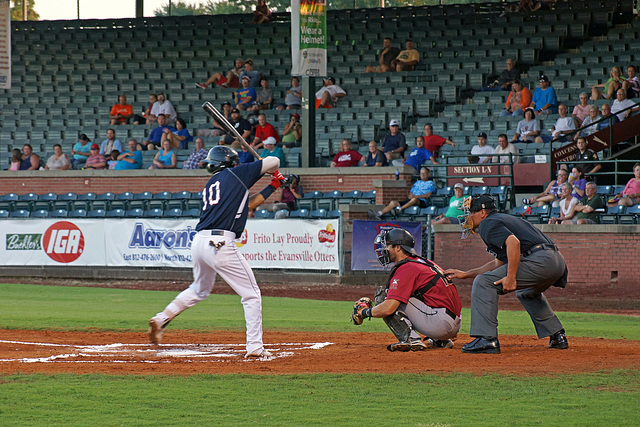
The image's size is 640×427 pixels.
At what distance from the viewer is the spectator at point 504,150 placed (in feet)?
62.1

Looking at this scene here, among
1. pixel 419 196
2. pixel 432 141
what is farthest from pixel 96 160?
pixel 419 196

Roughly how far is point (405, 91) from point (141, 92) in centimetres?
922

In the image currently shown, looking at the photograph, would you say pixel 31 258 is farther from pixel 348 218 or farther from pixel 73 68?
pixel 73 68

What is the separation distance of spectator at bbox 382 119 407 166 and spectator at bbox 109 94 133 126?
9248 mm

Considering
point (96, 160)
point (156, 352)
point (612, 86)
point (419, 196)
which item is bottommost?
point (156, 352)

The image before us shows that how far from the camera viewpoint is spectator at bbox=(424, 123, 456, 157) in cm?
2075

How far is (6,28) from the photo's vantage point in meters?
22.0

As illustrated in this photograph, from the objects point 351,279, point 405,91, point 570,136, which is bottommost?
point 351,279

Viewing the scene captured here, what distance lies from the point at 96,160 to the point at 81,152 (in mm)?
672

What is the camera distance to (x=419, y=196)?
1927cm

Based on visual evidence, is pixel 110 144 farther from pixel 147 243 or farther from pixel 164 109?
pixel 147 243

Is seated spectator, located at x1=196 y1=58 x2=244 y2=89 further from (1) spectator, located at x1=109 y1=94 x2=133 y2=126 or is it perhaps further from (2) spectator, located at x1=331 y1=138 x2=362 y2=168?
(2) spectator, located at x1=331 y1=138 x2=362 y2=168

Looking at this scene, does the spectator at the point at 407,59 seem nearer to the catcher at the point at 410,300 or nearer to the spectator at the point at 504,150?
the spectator at the point at 504,150

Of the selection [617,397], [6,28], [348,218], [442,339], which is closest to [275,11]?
[6,28]
